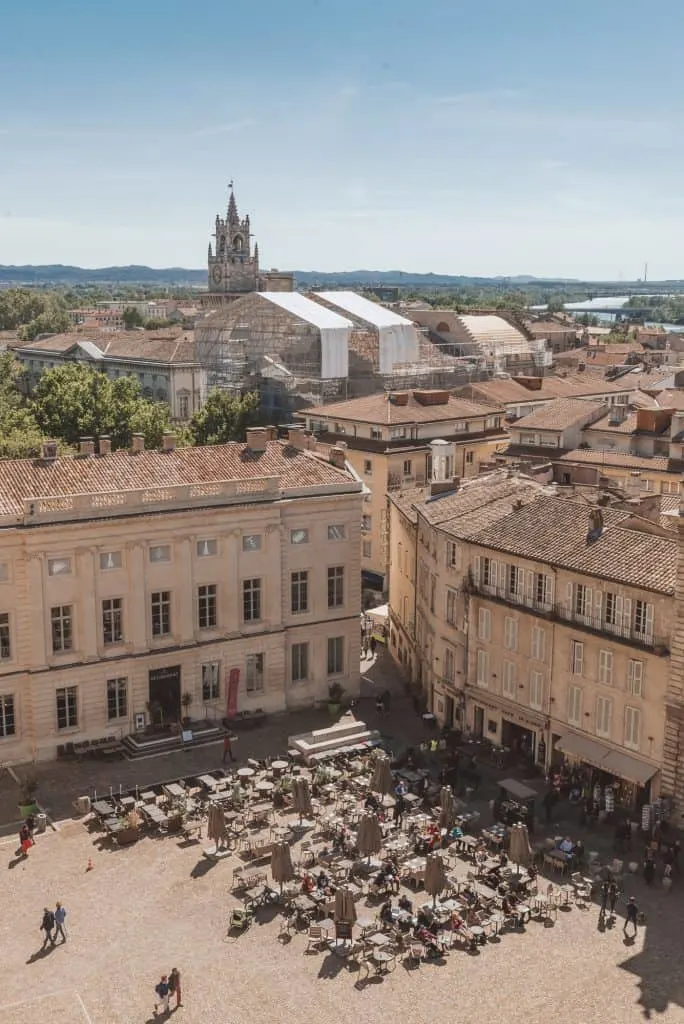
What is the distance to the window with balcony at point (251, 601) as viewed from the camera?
55.8 meters

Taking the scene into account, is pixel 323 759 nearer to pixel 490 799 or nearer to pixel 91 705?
pixel 490 799

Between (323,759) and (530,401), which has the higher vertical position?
(530,401)

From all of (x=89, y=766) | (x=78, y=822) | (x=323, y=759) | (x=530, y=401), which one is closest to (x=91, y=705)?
(x=89, y=766)

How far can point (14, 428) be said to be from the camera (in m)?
95.6

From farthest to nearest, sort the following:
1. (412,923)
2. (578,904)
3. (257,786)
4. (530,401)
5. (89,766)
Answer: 1. (530,401)
2. (89,766)
3. (257,786)
4. (578,904)
5. (412,923)

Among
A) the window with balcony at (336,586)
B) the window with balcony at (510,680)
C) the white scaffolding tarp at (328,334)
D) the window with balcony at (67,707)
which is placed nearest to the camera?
the window with balcony at (510,680)

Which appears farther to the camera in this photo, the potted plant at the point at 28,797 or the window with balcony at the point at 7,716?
the window with balcony at the point at 7,716

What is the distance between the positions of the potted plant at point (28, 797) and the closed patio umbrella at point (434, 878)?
17082 mm

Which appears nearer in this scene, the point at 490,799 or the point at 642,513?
the point at 490,799

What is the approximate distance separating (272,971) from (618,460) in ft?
179

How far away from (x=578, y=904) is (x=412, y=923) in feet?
20.6

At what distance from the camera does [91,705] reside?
5200 cm

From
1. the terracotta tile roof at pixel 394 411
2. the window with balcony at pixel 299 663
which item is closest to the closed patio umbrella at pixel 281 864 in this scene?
the window with balcony at pixel 299 663

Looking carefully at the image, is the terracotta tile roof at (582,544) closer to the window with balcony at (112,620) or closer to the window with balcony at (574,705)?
the window with balcony at (574,705)
